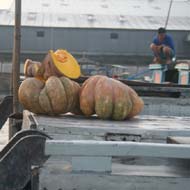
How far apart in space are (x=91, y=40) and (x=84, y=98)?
39446mm

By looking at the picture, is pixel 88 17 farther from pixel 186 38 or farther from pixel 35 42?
pixel 186 38

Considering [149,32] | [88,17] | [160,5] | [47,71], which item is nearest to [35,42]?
[88,17]

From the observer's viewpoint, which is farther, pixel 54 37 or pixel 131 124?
pixel 54 37

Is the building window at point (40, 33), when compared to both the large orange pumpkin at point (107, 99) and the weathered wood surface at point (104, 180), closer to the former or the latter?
the large orange pumpkin at point (107, 99)

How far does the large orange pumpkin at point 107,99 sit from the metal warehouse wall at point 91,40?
127 ft

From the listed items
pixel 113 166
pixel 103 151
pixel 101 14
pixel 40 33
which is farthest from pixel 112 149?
pixel 101 14

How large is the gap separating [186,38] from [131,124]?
135 ft

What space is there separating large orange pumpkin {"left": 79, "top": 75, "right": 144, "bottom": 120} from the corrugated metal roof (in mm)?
38128

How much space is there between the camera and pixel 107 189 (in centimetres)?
239

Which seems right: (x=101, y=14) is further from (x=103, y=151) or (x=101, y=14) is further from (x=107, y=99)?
(x=103, y=151)

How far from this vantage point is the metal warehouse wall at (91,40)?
139 ft

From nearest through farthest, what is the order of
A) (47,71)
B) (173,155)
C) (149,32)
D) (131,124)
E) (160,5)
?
(173,155)
(131,124)
(47,71)
(149,32)
(160,5)

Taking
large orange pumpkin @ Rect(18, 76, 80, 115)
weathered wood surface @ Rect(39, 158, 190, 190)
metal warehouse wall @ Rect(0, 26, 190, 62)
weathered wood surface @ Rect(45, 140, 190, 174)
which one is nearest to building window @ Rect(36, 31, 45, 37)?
metal warehouse wall @ Rect(0, 26, 190, 62)

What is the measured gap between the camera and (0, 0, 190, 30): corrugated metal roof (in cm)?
4312
